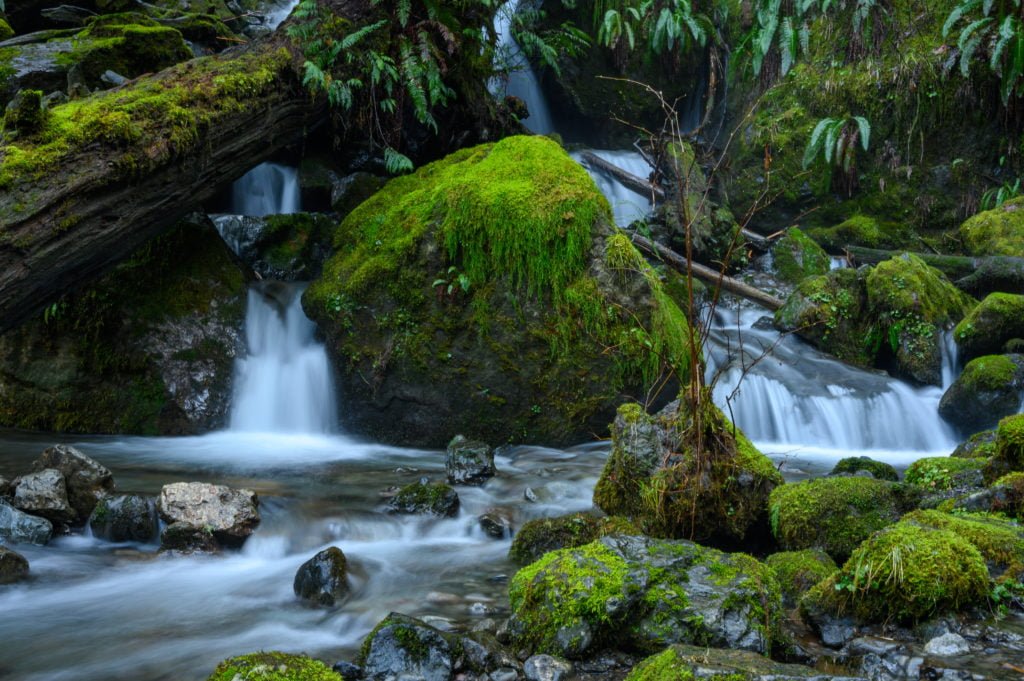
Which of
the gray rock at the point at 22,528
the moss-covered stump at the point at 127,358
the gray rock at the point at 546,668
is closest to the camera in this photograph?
the gray rock at the point at 546,668

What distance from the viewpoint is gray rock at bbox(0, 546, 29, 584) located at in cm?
393

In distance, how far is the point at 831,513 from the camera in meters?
4.00

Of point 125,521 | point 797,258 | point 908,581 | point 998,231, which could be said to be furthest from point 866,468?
point 998,231

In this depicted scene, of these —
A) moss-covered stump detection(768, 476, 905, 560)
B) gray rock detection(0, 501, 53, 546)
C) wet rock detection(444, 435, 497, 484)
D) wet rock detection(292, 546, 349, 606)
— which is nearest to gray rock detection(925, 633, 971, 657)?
moss-covered stump detection(768, 476, 905, 560)

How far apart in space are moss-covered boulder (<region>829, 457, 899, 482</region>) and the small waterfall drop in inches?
296

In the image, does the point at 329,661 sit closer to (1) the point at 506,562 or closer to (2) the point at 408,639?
(2) the point at 408,639

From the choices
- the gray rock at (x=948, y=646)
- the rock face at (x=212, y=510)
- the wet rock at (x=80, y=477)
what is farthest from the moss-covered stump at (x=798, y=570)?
the wet rock at (x=80, y=477)

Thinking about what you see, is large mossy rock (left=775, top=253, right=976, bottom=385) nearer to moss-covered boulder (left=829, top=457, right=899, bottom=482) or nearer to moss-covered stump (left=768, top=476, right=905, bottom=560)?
moss-covered boulder (left=829, top=457, right=899, bottom=482)

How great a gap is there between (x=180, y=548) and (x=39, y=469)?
1.30 m

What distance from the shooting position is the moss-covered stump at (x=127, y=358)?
23.3ft

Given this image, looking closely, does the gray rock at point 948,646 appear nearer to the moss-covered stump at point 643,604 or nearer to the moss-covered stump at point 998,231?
the moss-covered stump at point 643,604

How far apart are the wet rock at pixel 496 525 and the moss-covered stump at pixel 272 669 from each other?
2.39m

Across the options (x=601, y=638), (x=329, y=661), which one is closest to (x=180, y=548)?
(x=329, y=661)

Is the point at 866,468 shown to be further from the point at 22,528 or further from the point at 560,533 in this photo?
the point at 22,528
